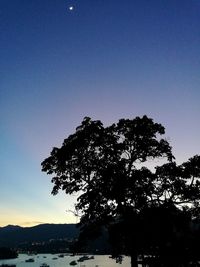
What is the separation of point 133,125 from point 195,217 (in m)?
7.88

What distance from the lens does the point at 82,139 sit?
25.7 meters

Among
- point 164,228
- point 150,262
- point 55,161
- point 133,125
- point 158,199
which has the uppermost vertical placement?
point 133,125

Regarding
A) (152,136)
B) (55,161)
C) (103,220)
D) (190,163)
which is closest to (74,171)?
(55,161)

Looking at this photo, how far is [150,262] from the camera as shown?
25938 millimetres

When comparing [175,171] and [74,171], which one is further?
[74,171]

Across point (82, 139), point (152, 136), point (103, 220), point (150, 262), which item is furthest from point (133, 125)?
point (150, 262)

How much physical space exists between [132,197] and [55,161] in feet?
21.8

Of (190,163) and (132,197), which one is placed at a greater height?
(190,163)

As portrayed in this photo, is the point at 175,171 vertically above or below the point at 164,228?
above

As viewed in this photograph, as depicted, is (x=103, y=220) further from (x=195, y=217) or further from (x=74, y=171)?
(x=195, y=217)

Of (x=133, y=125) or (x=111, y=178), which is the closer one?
(x=111, y=178)

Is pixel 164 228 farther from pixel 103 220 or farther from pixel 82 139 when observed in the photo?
pixel 82 139

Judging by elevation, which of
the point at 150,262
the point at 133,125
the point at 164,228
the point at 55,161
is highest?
the point at 133,125

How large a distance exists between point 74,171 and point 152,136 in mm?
6340
